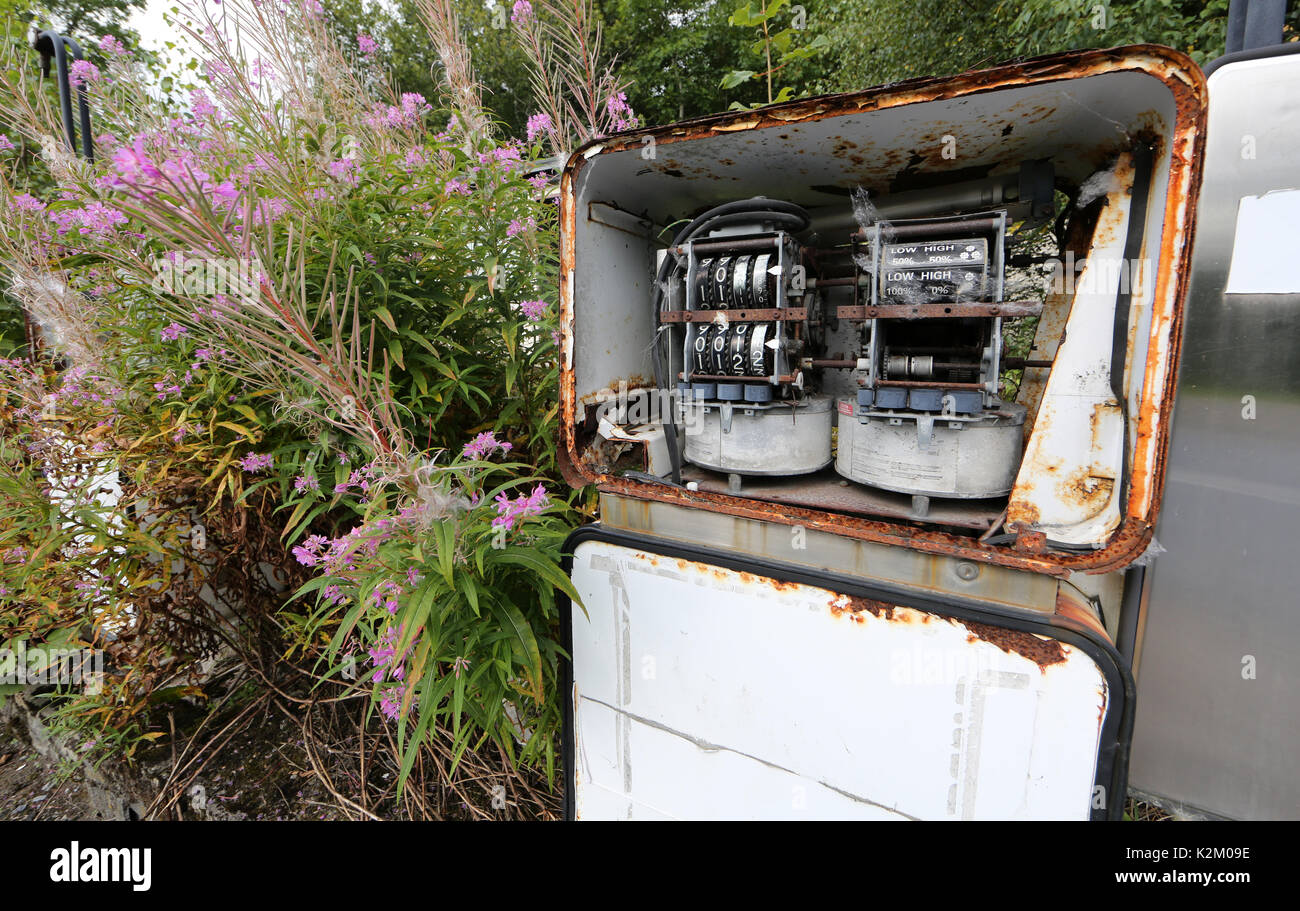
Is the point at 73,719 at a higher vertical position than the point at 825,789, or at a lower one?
lower

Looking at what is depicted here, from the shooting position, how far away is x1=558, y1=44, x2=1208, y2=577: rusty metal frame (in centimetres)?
82

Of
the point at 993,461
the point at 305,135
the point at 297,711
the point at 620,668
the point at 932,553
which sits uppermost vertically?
the point at 305,135

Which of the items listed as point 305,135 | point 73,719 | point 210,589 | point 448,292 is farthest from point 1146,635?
point 73,719

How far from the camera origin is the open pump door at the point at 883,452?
93 centimetres

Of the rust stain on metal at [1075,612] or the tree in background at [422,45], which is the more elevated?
the tree in background at [422,45]

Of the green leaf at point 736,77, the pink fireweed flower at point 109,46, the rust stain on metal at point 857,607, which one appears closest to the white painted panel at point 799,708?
the rust stain on metal at point 857,607

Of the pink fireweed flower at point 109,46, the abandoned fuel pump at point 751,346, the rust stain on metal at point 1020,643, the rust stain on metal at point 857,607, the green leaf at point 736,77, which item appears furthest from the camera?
the green leaf at point 736,77

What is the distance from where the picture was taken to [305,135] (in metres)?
1.57

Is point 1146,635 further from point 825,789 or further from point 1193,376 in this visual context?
point 825,789

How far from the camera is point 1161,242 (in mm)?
864

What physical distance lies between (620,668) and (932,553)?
0.73 metres

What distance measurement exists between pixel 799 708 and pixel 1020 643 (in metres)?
0.42

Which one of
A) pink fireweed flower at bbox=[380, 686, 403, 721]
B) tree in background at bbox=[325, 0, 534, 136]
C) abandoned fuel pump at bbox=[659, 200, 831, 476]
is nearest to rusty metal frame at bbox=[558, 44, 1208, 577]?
A: abandoned fuel pump at bbox=[659, 200, 831, 476]

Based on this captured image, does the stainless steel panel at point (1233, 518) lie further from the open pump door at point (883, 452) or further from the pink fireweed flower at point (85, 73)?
the pink fireweed flower at point (85, 73)
